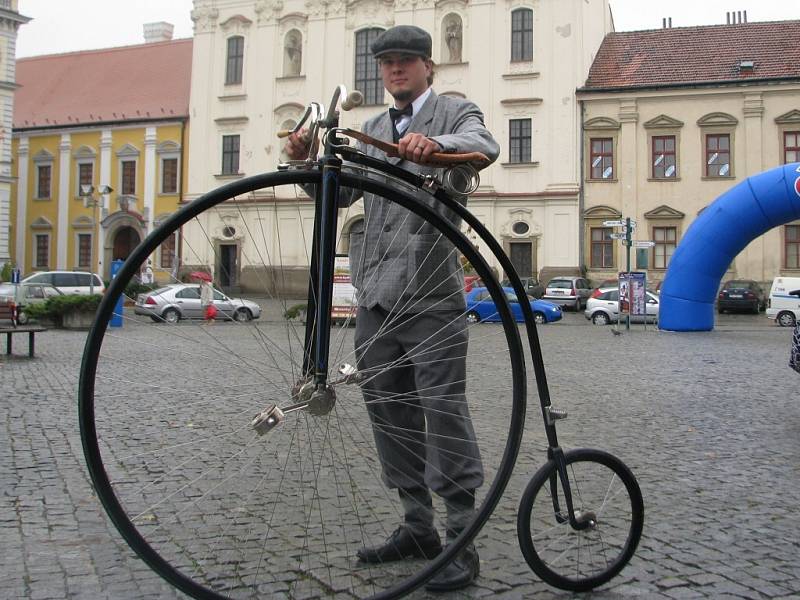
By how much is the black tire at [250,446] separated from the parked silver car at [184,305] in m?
0.07

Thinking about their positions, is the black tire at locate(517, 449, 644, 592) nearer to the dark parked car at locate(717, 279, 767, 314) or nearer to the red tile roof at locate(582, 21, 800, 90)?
the dark parked car at locate(717, 279, 767, 314)

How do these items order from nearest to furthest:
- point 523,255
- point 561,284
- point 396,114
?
point 396,114, point 561,284, point 523,255

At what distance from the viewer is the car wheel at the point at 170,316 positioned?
2810mm

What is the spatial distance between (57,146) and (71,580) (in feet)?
158

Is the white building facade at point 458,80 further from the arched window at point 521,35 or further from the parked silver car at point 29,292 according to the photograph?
the parked silver car at point 29,292

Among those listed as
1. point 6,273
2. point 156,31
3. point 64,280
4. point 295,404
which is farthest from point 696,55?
point 295,404

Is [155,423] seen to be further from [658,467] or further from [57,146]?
[57,146]

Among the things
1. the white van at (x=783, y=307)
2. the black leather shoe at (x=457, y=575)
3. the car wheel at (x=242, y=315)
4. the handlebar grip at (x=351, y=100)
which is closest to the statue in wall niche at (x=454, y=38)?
the white van at (x=783, y=307)

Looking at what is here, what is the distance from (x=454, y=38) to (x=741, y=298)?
17533 millimetres

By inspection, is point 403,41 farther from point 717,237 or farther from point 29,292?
point 29,292

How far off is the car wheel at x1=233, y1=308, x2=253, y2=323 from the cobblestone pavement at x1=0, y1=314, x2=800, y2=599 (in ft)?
1.41

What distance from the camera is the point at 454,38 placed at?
38969 mm

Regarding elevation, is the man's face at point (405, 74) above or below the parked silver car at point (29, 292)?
above

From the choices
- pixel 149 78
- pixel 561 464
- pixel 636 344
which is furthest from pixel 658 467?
pixel 149 78
